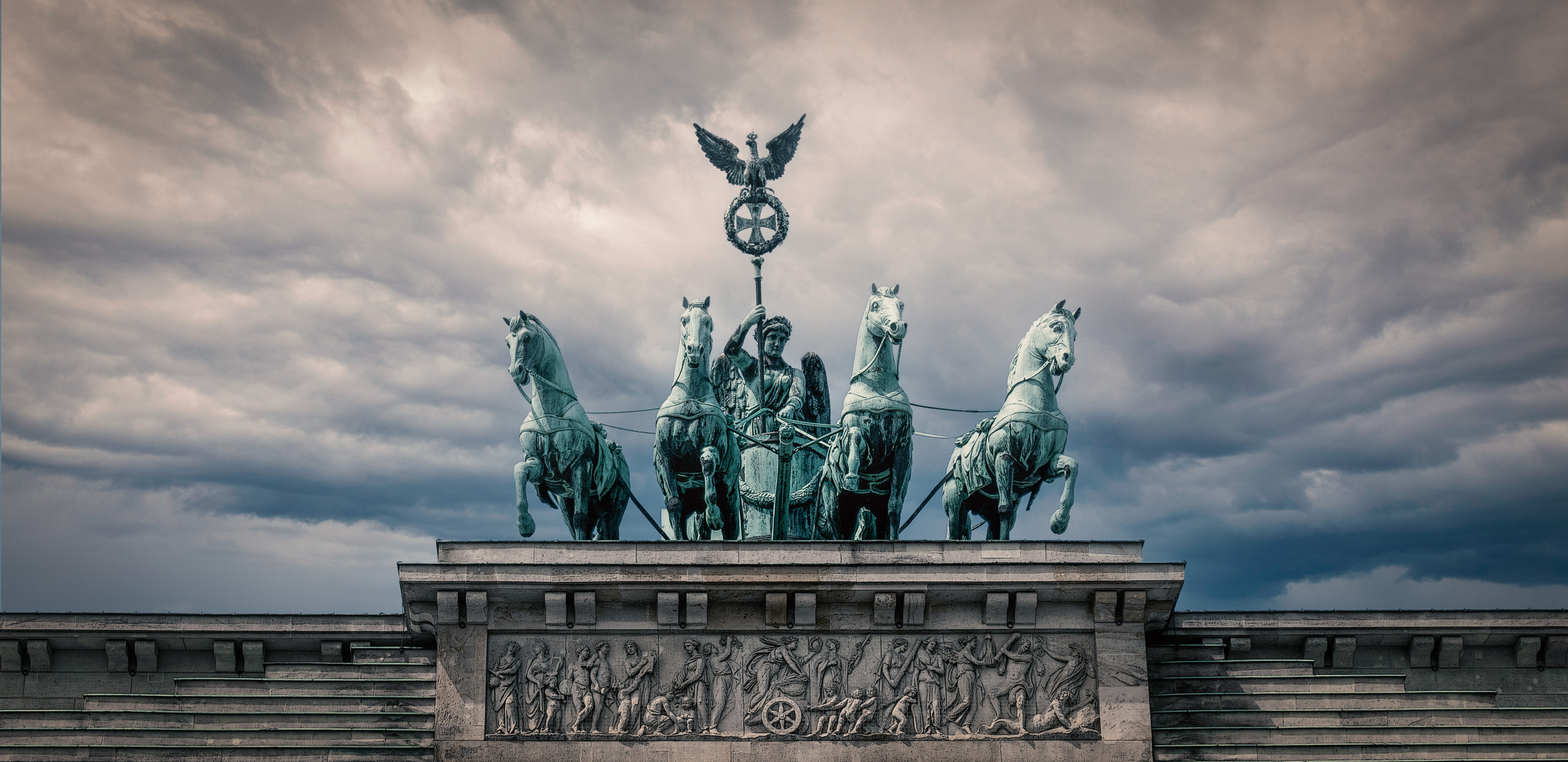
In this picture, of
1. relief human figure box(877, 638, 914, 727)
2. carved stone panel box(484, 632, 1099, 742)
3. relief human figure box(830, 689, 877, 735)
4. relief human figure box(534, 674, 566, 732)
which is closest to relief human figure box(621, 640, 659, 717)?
carved stone panel box(484, 632, 1099, 742)

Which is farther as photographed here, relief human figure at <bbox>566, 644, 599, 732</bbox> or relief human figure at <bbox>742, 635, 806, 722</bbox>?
relief human figure at <bbox>742, 635, 806, 722</bbox>

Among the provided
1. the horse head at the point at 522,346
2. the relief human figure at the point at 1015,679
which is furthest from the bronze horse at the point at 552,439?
the relief human figure at the point at 1015,679

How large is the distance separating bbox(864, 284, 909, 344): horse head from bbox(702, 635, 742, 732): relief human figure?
437cm

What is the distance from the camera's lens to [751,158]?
24828mm

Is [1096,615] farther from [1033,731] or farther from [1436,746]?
[1436,746]

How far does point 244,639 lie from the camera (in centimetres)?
1850

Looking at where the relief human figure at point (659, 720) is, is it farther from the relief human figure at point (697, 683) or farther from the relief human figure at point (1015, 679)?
the relief human figure at point (1015, 679)

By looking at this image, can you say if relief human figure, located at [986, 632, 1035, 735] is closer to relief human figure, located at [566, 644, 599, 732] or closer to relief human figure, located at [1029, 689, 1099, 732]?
relief human figure, located at [1029, 689, 1099, 732]

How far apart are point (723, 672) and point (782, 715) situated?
847 mm

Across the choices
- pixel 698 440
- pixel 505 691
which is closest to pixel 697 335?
pixel 698 440

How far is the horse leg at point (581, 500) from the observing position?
63.7ft

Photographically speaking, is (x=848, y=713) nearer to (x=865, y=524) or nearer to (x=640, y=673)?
(x=640, y=673)

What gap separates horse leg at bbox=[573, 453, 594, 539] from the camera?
765 inches

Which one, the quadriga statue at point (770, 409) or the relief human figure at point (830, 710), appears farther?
the quadriga statue at point (770, 409)
